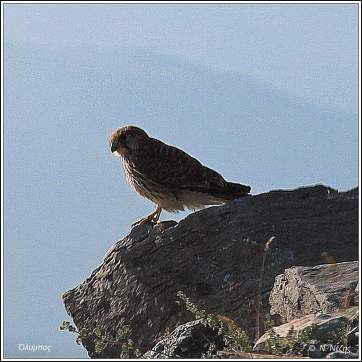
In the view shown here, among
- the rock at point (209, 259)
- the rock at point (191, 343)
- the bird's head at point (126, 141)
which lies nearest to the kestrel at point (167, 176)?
the bird's head at point (126, 141)

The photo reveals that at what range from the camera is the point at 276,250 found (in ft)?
23.4

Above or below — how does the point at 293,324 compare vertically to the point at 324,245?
below

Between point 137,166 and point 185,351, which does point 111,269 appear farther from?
point 185,351

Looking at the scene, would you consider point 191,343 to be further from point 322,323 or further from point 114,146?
point 114,146

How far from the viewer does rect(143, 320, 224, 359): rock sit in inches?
205

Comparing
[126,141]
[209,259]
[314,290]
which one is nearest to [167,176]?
[126,141]

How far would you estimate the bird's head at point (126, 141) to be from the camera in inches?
358

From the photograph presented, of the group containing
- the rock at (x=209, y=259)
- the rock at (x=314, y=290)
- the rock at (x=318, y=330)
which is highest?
the rock at (x=209, y=259)

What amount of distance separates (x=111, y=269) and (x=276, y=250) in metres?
1.43

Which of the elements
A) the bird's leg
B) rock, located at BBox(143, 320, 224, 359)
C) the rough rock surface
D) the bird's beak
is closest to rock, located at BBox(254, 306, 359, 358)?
the rough rock surface

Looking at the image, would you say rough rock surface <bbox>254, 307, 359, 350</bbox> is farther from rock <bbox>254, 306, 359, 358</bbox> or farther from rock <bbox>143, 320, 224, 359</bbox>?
rock <bbox>143, 320, 224, 359</bbox>

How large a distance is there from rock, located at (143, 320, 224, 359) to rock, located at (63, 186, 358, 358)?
1.22 m

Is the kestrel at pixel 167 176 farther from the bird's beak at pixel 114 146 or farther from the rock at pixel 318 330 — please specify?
the rock at pixel 318 330

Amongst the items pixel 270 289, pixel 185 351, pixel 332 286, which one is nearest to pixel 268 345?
pixel 185 351
